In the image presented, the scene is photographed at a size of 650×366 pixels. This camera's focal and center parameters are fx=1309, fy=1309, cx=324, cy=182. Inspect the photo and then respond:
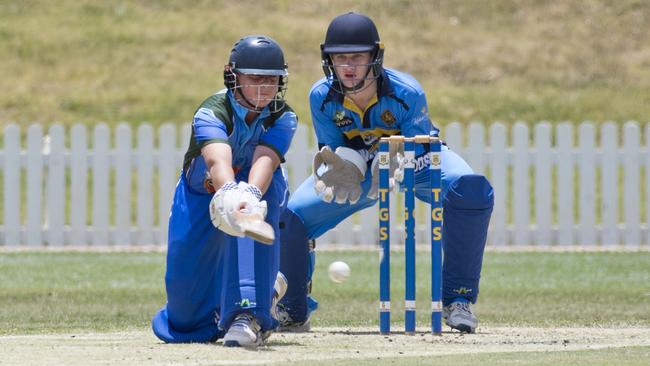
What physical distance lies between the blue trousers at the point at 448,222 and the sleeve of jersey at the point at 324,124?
27cm

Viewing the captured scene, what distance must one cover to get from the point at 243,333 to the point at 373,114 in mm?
1673

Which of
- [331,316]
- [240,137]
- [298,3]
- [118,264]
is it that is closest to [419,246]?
[118,264]

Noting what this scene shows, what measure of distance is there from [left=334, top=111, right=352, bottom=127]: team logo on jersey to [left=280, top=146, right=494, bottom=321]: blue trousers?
0.31 metres

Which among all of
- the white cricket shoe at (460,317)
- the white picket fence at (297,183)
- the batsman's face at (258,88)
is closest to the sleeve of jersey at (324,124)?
the batsman's face at (258,88)

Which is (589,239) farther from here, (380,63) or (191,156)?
(191,156)

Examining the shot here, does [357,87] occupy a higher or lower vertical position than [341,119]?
higher

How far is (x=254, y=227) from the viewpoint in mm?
5547

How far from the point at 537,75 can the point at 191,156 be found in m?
18.0

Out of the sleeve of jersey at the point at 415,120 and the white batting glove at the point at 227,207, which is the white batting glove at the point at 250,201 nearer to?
the white batting glove at the point at 227,207

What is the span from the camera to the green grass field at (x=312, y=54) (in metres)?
21.5

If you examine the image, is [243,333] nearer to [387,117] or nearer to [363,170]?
[363,170]

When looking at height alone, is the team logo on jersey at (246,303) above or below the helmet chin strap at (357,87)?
below

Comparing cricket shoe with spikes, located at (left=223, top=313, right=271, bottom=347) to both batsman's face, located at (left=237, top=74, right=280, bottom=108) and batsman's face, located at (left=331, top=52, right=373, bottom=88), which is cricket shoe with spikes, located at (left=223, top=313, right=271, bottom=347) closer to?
batsman's face, located at (left=237, top=74, right=280, bottom=108)

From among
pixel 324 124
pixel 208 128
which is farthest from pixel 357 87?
pixel 208 128
